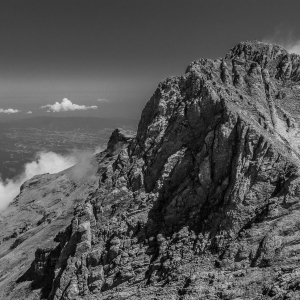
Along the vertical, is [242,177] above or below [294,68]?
below

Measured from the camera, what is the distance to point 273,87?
2350 inches

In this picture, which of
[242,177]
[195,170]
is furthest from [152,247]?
[242,177]

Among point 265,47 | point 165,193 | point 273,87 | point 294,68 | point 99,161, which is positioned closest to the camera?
point 165,193

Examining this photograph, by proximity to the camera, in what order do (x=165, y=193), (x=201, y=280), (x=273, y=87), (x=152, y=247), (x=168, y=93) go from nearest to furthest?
(x=201, y=280)
(x=152, y=247)
(x=165, y=193)
(x=168, y=93)
(x=273, y=87)

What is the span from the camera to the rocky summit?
112 feet

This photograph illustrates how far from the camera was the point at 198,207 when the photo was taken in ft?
137

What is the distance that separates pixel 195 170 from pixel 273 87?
100.0 ft

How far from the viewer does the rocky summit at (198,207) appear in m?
34.0

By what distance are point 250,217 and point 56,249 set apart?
41461 millimetres

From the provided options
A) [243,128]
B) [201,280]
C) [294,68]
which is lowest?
[201,280]

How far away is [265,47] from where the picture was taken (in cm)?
7731

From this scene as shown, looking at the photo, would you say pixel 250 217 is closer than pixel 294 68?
Yes

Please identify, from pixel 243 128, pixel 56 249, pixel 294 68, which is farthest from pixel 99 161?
pixel 243 128

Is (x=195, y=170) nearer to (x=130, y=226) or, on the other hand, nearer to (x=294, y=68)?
(x=130, y=226)
